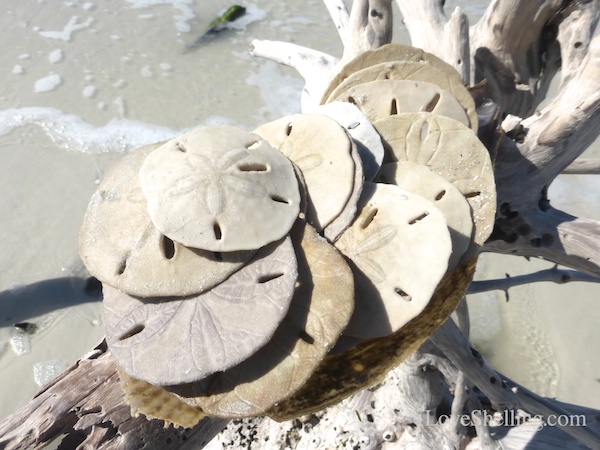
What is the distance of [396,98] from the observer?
1.60m

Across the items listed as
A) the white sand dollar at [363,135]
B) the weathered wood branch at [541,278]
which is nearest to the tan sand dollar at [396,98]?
the white sand dollar at [363,135]

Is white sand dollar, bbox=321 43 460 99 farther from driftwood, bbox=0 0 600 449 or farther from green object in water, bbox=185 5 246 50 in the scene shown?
green object in water, bbox=185 5 246 50

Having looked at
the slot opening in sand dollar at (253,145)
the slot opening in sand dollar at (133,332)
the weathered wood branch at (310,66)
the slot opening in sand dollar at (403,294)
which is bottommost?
the weathered wood branch at (310,66)

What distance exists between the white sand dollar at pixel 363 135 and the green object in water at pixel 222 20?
5.95 meters

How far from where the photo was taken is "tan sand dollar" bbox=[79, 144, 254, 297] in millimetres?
1134

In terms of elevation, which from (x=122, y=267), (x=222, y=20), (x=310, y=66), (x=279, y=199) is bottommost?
(x=222, y=20)

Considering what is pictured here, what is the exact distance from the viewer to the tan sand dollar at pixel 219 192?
1.13m

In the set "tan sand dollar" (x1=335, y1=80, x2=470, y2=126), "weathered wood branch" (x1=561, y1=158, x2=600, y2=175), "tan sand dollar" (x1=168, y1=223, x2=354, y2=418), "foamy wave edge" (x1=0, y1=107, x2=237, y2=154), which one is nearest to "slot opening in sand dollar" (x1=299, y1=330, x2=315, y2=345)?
"tan sand dollar" (x1=168, y1=223, x2=354, y2=418)

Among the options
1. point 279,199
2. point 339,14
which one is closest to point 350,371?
point 279,199

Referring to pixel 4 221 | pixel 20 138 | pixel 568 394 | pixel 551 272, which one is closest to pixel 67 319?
pixel 4 221

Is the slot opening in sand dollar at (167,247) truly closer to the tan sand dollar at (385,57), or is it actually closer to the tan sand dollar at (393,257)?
the tan sand dollar at (393,257)

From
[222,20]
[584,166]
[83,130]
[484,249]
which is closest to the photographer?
[484,249]

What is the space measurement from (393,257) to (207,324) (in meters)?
0.48

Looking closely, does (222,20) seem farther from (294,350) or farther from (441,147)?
(294,350)
